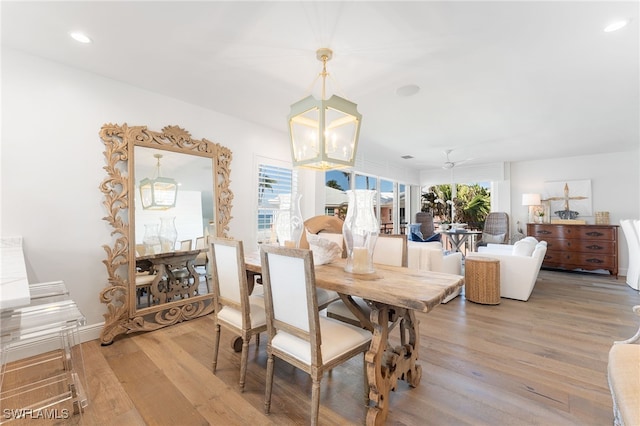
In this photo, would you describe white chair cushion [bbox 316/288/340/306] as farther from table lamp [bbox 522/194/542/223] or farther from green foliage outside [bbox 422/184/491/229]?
green foliage outside [bbox 422/184/491/229]

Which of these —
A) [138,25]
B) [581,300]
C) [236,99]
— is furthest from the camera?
[581,300]

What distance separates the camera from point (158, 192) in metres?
2.98

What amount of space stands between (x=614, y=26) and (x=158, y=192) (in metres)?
4.12

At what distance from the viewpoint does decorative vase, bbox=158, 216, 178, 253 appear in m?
3.01

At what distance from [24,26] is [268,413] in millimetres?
3161

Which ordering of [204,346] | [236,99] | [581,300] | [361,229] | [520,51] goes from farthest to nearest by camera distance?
[581,300]
[236,99]
[204,346]
[520,51]
[361,229]

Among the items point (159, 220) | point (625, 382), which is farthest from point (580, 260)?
point (159, 220)

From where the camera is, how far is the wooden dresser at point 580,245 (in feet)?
16.9

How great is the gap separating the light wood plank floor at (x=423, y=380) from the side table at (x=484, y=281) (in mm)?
508

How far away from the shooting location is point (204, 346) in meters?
2.47

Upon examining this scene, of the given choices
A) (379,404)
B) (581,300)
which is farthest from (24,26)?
(581,300)

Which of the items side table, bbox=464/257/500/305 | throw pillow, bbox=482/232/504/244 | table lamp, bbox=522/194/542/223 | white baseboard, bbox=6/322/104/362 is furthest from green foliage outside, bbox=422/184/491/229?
white baseboard, bbox=6/322/104/362

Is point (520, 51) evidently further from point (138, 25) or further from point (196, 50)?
point (138, 25)

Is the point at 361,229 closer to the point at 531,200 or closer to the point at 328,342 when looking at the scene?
the point at 328,342
